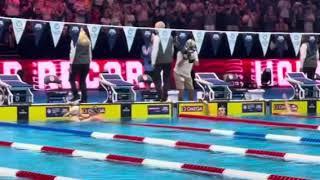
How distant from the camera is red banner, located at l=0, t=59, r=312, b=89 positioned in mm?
20469

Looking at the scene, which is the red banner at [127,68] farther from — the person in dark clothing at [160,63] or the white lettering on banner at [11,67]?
the person in dark clothing at [160,63]

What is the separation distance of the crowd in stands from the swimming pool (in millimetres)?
6961

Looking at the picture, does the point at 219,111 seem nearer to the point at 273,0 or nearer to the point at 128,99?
the point at 128,99

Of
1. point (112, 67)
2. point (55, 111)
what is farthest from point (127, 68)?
point (55, 111)

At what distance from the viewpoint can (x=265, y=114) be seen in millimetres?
17688

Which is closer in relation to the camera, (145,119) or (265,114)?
(145,119)

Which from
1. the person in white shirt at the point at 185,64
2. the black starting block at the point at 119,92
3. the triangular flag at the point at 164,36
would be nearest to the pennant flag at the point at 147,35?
the triangular flag at the point at 164,36

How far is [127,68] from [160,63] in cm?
414

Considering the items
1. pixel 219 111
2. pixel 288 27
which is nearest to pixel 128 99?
pixel 219 111

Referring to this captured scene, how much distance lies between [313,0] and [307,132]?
47.2ft

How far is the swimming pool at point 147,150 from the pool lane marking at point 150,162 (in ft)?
0.20

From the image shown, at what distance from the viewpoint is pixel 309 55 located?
19328mm

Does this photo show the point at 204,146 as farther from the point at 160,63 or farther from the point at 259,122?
the point at 160,63

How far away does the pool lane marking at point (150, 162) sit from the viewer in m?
7.86
